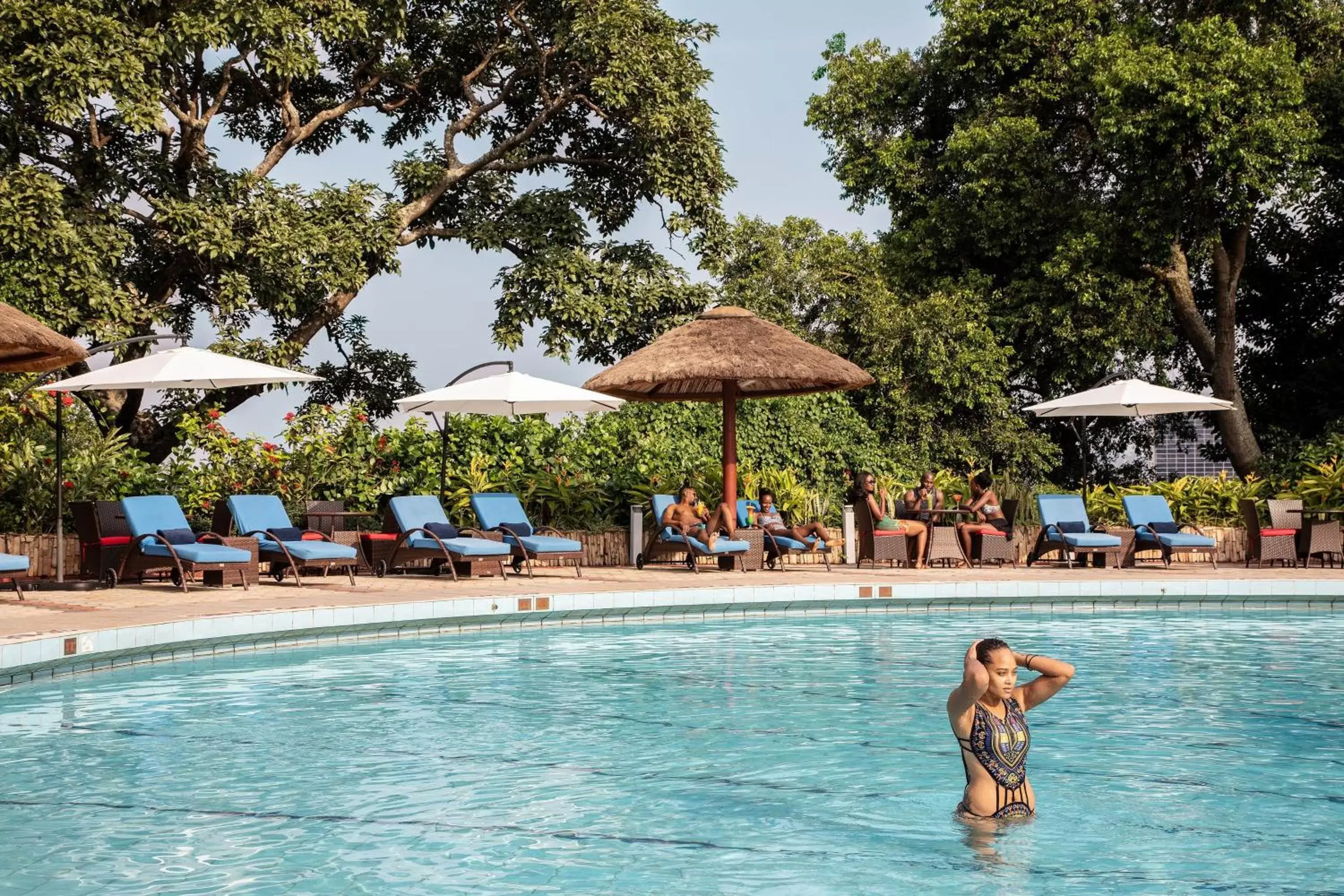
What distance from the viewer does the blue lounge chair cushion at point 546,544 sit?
45.4 ft

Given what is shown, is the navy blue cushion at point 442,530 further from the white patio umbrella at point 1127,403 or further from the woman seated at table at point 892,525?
the white patio umbrella at point 1127,403

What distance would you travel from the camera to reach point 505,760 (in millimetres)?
6586

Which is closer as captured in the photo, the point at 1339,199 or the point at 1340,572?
the point at 1340,572

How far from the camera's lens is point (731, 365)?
14680 mm

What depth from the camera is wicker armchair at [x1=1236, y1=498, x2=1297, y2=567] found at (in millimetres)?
15758

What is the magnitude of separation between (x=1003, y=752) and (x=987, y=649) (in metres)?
0.44

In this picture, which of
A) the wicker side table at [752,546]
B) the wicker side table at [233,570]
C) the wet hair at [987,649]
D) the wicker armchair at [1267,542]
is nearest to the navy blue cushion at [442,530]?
the wicker side table at [233,570]

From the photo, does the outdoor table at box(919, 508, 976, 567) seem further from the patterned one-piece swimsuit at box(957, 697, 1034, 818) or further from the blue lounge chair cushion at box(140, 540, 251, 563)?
the patterned one-piece swimsuit at box(957, 697, 1034, 818)

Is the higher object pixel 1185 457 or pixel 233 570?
pixel 1185 457

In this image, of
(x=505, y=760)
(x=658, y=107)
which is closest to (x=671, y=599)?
(x=505, y=760)

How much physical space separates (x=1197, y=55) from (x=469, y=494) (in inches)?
532

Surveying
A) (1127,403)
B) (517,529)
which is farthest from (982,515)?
(517,529)

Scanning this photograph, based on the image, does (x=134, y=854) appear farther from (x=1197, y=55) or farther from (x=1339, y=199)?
(x=1339, y=199)

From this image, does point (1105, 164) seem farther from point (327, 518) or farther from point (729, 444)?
point (327, 518)
